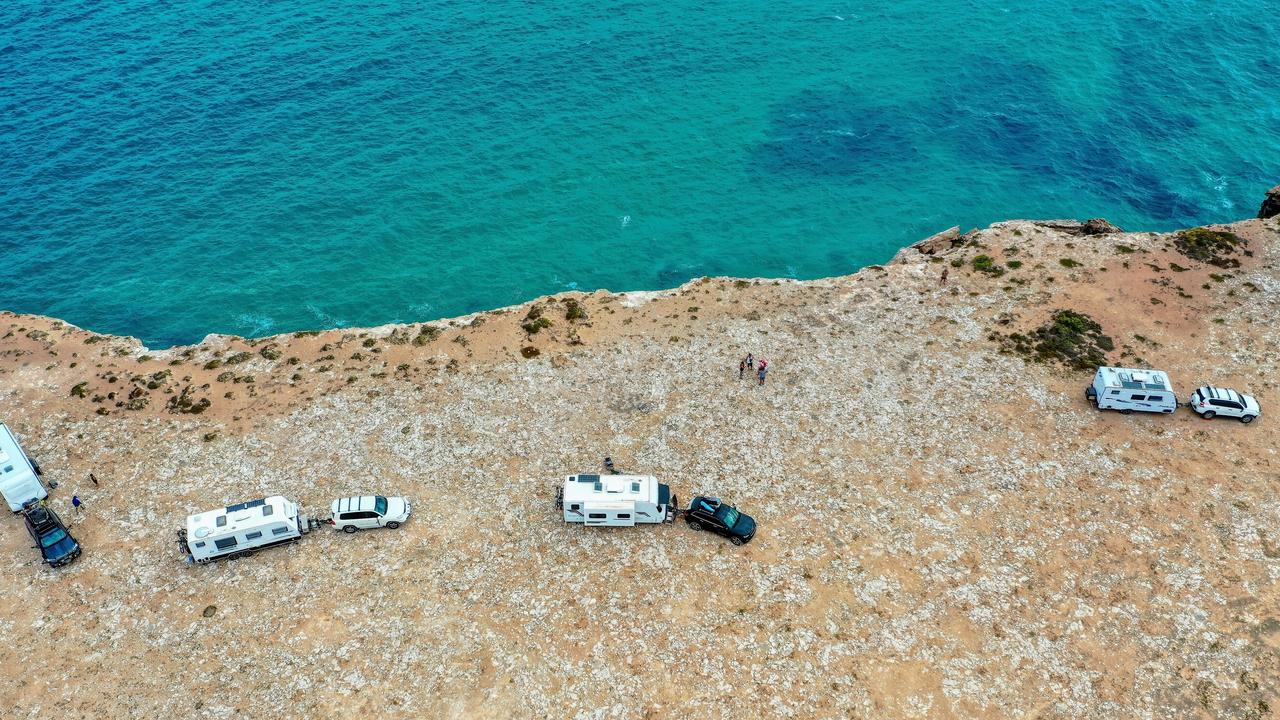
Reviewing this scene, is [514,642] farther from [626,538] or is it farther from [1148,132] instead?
[1148,132]

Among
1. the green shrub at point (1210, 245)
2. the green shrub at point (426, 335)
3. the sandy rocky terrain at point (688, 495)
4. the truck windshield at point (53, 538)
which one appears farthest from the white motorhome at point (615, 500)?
the green shrub at point (1210, 245)

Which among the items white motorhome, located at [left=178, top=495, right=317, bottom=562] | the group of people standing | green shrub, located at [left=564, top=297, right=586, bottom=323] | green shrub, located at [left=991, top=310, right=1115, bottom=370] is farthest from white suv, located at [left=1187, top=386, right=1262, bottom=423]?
white motorhome, located at [left=178, top=495, right=317, bottom=562]

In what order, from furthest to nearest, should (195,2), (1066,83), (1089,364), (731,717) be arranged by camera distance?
(195,2) < (1066,83) < (1089,364) < (731,717)

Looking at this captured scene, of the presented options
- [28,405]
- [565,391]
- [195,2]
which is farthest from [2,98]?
[565,391]

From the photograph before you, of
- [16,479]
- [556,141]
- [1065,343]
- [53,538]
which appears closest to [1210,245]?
[1065,343]

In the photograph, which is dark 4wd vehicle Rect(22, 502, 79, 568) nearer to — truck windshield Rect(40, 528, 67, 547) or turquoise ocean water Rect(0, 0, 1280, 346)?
truck windshield Rect(40, 528, 67, 547)

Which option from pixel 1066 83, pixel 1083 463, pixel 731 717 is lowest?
pixel 731 717

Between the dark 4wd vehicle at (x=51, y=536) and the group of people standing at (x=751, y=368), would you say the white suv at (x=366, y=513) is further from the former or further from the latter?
the group of people standing at (x=751, y=368)
